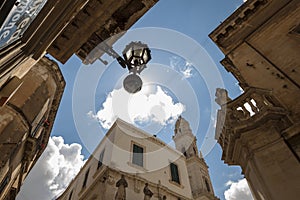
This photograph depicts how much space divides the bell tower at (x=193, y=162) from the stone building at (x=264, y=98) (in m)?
24.1

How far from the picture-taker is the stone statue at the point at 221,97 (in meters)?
7.21

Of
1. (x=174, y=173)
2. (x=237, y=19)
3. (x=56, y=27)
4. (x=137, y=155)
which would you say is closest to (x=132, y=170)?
(x=137, y=155)

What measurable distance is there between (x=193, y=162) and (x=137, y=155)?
19610 millimetres

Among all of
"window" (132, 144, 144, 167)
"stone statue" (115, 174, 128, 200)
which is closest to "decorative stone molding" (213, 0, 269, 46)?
"stone statue" (115, 174, 128, 200)

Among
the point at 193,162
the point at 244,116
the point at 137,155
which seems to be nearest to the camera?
the point at 244,116

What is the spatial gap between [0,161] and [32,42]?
532 cm

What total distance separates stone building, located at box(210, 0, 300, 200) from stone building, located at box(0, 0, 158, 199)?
4092 millimetres

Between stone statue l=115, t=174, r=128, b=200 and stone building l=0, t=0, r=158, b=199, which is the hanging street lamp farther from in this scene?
stone statue l=115, t=174, r=128, b=200

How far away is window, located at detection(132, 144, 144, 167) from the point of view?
16870mm

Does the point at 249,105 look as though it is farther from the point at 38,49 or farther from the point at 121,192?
the point at 121,192

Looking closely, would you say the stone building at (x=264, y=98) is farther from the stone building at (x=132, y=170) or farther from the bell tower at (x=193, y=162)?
the bell tower at (x=193, y=162)

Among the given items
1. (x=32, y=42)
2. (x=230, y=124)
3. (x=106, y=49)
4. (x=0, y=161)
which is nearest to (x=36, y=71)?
(x=0, y=161)

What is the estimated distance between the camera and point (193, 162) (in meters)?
34.5

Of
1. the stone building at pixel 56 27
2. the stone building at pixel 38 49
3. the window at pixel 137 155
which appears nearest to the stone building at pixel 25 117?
the stone building at pixel 38 49
